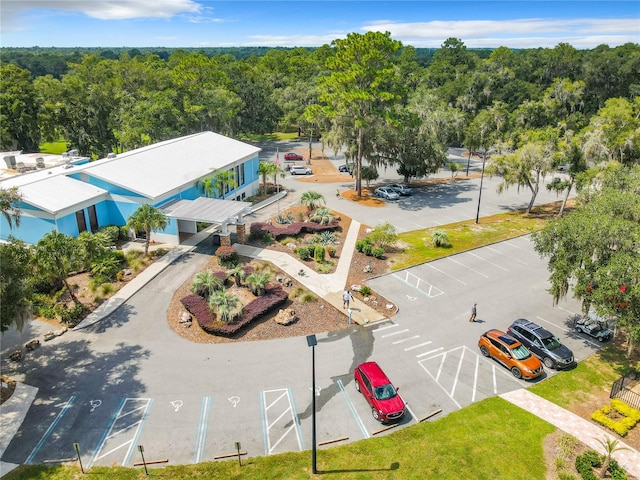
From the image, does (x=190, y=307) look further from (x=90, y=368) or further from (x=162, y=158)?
(x=162, y=158)

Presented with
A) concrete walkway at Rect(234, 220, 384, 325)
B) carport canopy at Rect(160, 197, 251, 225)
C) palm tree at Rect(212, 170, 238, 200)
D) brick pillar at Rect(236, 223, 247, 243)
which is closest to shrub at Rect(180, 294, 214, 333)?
concrete walkway at Rect(234, 220, 384, 325)

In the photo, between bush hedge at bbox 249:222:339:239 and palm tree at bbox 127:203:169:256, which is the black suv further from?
palm tree at bbox 127:203:169:256

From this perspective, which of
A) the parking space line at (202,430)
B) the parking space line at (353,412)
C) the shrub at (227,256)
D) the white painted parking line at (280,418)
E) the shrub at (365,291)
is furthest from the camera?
the shrub at (227,256)

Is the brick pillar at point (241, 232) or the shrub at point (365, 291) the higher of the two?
the brick pillar at point (241, 232)

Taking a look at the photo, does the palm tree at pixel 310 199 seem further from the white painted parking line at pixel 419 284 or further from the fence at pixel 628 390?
the fence at pixel 628 390

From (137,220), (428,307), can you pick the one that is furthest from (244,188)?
(428,307)

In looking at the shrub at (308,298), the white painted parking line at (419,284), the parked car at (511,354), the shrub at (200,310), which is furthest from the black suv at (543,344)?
the shrub at (200,310)
